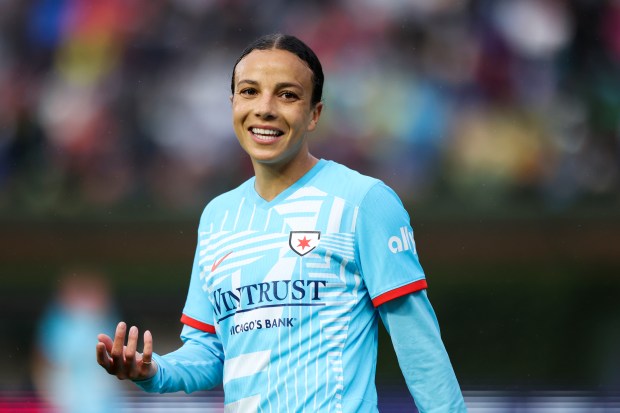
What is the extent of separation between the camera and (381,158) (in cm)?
466

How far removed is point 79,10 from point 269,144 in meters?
2.91

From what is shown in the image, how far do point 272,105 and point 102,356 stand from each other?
2.27ft

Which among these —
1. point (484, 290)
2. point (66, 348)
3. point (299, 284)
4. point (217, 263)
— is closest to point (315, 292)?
point (299, 284)

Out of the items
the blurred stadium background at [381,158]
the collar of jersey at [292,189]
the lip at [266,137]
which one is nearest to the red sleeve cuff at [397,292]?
the collar of jersey at [292,189]

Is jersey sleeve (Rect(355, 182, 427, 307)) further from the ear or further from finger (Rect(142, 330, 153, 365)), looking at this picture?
finger (Rect(142, 330, 153, 365))

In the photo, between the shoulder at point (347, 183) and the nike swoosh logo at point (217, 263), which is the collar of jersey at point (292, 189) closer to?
the shoulder at point (347, 183)

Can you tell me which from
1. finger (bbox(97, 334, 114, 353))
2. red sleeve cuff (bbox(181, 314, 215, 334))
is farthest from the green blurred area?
finger (bbox(97, 334, 114, 353))

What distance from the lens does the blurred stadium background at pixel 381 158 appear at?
4539 mm

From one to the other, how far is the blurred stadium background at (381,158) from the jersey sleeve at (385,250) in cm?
233

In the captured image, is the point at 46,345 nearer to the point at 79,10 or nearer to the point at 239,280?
the point at 79,10

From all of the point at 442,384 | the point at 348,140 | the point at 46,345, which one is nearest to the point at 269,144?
the point at 442,384

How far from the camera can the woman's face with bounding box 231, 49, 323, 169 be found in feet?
7.56

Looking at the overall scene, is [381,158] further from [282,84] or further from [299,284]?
[299,284]

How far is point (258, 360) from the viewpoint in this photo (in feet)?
7.27
